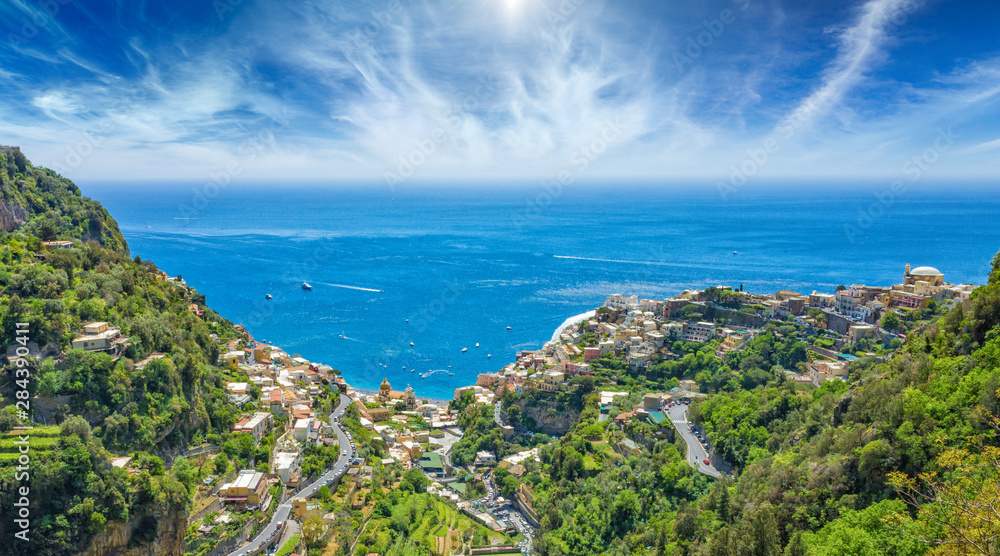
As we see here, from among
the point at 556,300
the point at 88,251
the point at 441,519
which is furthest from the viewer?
the point at 556,300

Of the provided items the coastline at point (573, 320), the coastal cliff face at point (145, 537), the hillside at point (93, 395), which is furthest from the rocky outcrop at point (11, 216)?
the coastline at point (573, 320)

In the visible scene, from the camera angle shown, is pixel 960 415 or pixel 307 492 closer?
pixel 960 415

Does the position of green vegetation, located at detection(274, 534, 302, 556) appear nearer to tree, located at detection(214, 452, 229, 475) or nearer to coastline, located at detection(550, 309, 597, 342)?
tree, located at detection(214, 452, 229, 475)

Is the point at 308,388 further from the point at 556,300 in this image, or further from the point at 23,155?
the point at 556,300

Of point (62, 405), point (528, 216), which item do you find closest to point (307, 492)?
point (62, 405)

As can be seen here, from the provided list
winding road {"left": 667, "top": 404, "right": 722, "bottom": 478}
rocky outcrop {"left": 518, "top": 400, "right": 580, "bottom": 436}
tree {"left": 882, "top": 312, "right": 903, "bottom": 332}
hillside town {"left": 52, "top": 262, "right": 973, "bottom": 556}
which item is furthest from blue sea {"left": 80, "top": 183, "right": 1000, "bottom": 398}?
tree {"left": 882, "top": 312, "right": 903, "bottom": 332}

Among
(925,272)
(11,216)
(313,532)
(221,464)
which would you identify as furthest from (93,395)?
(925,272)

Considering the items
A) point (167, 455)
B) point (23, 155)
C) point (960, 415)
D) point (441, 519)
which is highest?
point (23, 155)
